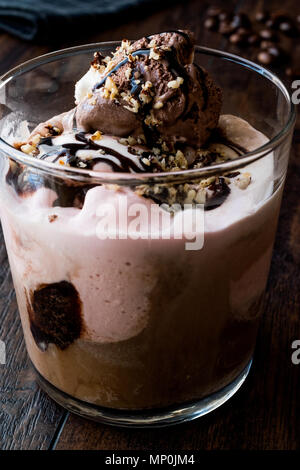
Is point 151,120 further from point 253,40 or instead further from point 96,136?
point 253,40

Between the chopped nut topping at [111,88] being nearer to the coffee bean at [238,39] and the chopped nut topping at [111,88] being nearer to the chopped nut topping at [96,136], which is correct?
the chopped nut topping at [96,136]

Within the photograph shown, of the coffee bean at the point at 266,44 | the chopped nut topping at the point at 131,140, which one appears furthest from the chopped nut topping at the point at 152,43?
the coffee bean at the point at 266,44

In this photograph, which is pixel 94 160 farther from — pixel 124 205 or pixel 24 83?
pixel 24 83

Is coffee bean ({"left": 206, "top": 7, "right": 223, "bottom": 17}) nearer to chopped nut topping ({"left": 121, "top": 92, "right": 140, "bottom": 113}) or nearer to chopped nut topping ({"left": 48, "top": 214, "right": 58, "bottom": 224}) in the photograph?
chopped nut topping ({"left": 121, "top": 92, "right": 140, "bottom": 113})

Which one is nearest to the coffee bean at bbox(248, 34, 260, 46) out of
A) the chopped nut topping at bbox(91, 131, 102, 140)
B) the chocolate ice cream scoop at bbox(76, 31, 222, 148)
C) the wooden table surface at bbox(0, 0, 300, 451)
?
the wooden table surface at bbox(0, 0, 300, 451)

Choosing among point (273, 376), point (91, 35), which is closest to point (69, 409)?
point (273, 376)

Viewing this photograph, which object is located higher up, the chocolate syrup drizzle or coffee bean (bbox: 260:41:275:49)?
the chocolate syrup drizzle
